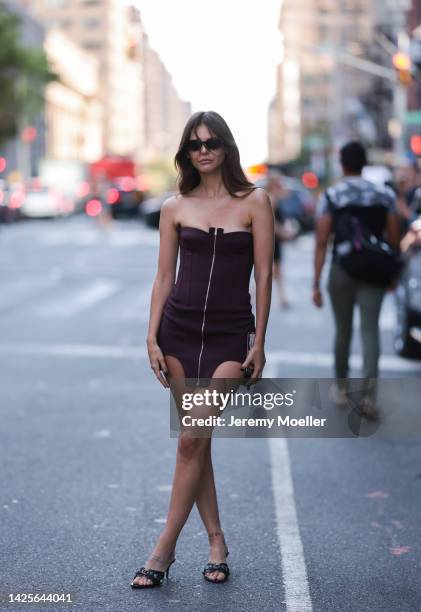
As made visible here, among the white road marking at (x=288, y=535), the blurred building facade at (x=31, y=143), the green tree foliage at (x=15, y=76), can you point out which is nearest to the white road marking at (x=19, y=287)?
the white road marking at (x=288, y=535)

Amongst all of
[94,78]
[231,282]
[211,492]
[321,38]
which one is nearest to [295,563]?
[211,492]

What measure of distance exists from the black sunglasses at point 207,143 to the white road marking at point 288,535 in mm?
1766

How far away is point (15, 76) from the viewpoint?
6500 cm

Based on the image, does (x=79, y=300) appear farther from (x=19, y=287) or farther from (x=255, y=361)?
(x=255, y=361)

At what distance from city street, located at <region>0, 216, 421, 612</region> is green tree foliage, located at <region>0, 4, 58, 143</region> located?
50402 mm

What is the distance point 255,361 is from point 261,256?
0.41 metres

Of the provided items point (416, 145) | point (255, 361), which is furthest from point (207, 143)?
point (416, 145)

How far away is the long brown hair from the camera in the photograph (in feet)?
15.5

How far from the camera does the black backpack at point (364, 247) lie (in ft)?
27.6

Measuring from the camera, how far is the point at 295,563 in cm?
532

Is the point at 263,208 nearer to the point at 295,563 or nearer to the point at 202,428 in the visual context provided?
the point at 202,428

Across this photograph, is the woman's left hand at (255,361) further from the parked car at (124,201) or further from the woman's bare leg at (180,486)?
the parked car at (124,201)

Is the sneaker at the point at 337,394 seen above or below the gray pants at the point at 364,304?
below

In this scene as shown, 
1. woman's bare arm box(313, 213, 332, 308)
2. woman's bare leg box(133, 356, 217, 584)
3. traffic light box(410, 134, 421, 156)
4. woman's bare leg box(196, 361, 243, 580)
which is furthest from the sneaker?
traffic light box(410, 134, 421, 156)
